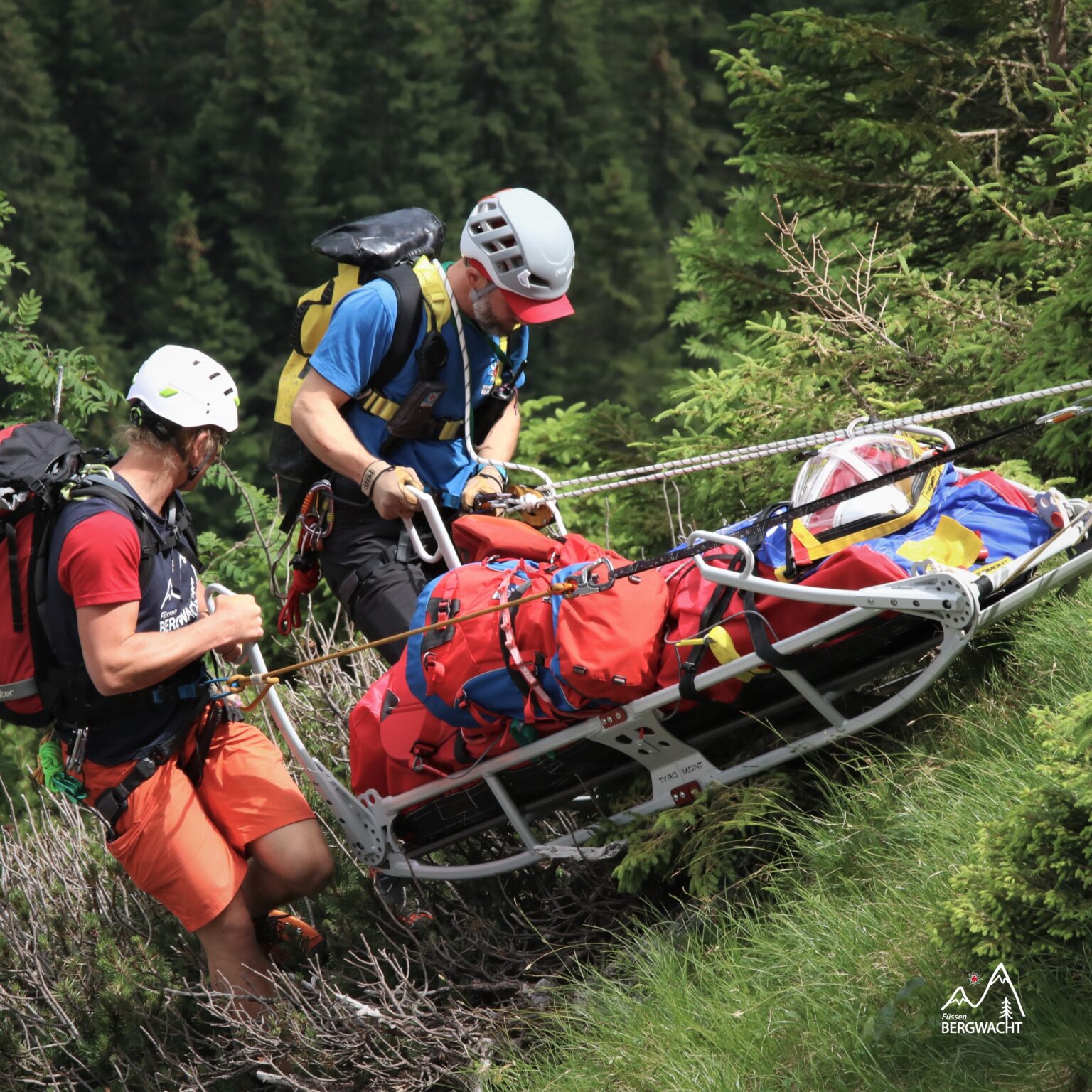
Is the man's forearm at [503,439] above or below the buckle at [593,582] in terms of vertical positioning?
above

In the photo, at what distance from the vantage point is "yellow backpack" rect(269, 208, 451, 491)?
4.93 metres

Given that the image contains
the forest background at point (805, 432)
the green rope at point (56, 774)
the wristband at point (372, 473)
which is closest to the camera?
the forest background at point (805, 432)

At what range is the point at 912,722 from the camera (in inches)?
166

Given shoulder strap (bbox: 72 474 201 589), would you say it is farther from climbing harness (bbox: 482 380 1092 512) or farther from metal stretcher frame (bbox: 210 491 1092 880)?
climbing harness (bbox: 482 380 1092 512)

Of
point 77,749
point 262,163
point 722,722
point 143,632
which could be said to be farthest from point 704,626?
point 262,163

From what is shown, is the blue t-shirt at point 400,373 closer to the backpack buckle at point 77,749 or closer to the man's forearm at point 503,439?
the man's forearm at point 503,439

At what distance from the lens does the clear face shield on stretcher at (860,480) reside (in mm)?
3969

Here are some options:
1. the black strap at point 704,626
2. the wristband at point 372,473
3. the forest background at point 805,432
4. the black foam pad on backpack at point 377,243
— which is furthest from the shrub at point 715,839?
the black foam pad on backpack at point 377,243

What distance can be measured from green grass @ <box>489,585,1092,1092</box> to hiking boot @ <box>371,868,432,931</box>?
0.67 m

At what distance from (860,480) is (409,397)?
172 centimetres

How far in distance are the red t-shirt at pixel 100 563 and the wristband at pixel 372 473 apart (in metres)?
0.96

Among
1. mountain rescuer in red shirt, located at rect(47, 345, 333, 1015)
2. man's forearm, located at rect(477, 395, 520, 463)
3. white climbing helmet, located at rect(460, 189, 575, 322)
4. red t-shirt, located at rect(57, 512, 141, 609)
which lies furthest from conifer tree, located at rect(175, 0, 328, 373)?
red t-shirt, located at rect(57, 512, 141, 609)

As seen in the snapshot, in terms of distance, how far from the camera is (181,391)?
13.9 ft

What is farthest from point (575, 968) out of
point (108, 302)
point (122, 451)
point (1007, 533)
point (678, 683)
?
point (108, 302)
